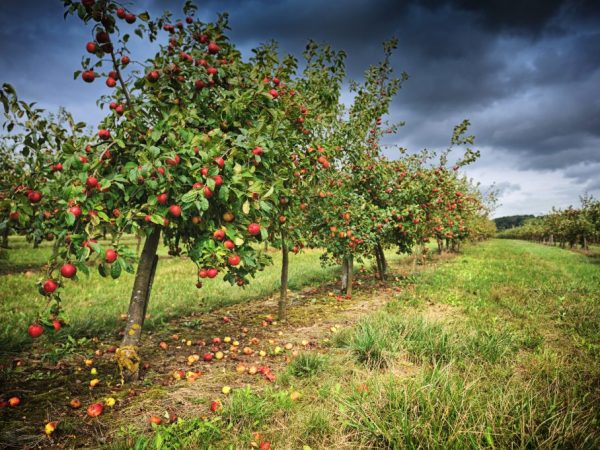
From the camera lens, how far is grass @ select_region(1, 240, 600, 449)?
2.31 metres

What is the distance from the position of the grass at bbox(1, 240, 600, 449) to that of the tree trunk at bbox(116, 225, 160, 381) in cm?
101

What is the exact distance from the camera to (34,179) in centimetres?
303

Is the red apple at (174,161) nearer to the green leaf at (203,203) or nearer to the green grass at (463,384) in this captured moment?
the green leaf at (203,203)

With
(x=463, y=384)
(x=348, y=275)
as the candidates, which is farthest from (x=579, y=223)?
(x=463, y=384)

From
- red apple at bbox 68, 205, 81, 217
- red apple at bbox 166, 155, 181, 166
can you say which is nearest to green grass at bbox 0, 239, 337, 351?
red apple at bbox 68, 205, 81, 217

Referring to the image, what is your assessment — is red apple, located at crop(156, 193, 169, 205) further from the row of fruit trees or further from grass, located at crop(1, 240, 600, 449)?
grass, located at crop(1, 240, 600, 449)

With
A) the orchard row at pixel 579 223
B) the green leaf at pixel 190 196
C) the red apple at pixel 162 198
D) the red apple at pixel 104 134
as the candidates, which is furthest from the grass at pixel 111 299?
the orchard row at pixel 579 223

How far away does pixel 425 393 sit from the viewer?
2.72 meters

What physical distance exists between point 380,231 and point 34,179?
664 centimetres

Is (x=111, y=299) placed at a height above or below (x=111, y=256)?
below

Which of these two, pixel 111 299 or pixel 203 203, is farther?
pixel 111 299

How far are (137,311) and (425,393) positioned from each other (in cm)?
336

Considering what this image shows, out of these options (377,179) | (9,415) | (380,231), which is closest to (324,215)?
(380,231)

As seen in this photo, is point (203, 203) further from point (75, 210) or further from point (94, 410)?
point (94, 410)
